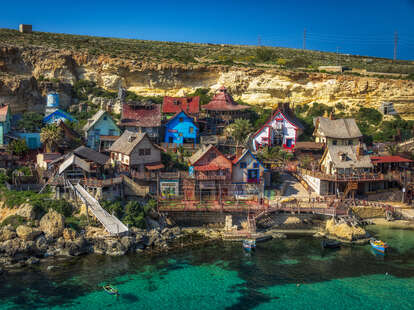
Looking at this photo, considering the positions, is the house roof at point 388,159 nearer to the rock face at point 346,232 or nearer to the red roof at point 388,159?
the red roof at point 388,159

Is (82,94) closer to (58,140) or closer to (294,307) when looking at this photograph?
(58,140)

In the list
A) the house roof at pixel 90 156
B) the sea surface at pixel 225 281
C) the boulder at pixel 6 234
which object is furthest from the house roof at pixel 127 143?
the sea surface at pixel 225 281

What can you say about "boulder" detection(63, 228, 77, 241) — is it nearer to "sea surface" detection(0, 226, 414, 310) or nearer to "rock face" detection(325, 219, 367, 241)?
"sea surface" detection(0, 226, 414, 310)

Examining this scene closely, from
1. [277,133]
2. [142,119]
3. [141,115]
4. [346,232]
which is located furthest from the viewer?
[277,133]

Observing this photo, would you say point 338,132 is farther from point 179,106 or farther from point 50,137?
point 50,137

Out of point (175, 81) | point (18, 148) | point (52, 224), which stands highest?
point (175, 81)

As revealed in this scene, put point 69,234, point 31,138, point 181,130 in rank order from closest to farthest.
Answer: point 69,234 → point 31,138 → point 181,130

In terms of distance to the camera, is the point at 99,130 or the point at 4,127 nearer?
the point at 4,127

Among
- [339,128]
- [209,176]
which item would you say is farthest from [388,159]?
[209,176]
